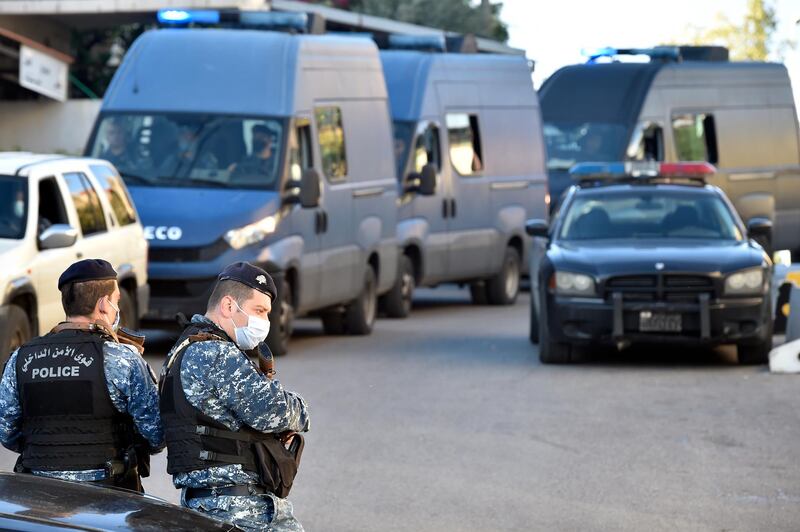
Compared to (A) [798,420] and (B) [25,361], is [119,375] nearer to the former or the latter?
(B) [25,361]

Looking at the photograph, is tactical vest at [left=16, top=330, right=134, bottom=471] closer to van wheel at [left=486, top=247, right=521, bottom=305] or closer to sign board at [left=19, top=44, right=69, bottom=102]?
van wheel at [left=486, top=247, right=521, bottom=305]

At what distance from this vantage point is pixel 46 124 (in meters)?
35.2

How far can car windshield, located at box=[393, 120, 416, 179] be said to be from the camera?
20516mm

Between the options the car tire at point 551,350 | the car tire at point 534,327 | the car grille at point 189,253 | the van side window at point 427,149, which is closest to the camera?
the car tire at point 551,350

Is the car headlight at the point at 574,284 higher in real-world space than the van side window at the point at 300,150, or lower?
lower

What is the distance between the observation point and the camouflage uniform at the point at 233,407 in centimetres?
525

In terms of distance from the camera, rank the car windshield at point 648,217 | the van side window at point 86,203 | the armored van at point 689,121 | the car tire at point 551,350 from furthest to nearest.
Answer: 1. the armored van at point 689,121
2. the car windshield at point 648,217
3. the car tire at point 551,350
4. the van side window at point 86,203

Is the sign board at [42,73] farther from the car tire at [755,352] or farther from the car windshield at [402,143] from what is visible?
the car tire at [755,352]

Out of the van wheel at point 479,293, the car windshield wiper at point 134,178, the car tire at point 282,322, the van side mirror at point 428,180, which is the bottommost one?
the van wheel at point 479,293

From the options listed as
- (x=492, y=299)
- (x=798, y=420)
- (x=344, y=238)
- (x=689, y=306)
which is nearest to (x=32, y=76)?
(x=492, y=299)

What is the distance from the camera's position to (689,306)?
1401 cm

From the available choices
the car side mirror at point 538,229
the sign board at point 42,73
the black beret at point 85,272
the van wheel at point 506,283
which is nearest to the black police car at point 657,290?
the car side mirror at point 538,229

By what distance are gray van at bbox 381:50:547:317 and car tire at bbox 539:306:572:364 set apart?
5612 mm

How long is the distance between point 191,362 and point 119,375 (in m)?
0.36
